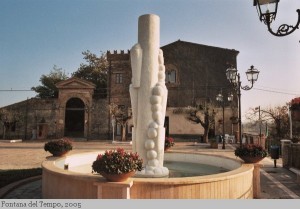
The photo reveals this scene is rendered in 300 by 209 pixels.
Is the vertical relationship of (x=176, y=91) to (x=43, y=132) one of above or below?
above

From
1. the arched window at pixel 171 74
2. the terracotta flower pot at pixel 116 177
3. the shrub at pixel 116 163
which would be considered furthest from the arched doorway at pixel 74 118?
the terracotta flower pot at pixel 116 177

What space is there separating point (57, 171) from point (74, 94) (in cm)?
2739

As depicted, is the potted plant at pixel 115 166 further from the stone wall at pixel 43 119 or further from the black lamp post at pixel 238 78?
the stone wall at pixel 43 119

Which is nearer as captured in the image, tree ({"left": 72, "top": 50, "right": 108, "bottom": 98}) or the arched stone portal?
the arched stone portal

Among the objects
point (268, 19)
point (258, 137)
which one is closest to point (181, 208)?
point (268, 19)

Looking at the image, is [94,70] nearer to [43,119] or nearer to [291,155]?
[43,119]

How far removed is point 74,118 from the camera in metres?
36.6

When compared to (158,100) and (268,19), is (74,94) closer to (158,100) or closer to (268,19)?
(158,100)

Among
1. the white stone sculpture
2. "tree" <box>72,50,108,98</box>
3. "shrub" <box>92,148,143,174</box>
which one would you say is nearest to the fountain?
the white stone sculpture

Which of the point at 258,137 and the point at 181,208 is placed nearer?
the point at 181,208

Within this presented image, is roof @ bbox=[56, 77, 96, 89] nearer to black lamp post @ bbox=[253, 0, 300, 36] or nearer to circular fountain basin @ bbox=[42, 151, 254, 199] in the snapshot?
circular fountain basin @ bbox=[42, 151, 254, 199]

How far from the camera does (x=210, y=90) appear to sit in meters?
33.0

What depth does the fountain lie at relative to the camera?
17.3ft

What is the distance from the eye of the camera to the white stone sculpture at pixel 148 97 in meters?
7.62
